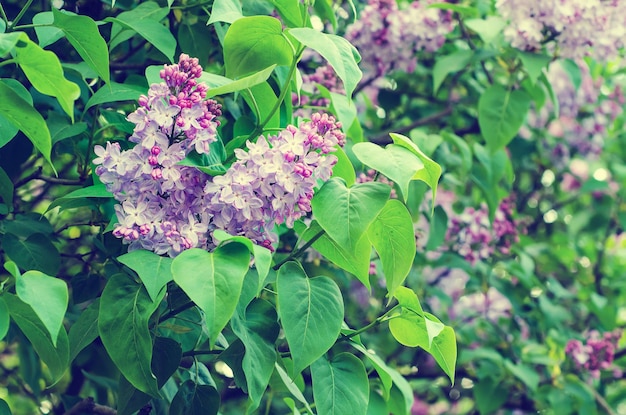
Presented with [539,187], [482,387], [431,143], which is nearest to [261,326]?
[431,143]

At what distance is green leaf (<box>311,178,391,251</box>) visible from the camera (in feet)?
3.37

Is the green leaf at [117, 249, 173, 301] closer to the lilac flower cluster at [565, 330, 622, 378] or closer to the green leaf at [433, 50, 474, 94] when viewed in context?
the green leaf at [433, 50, 474, 94]

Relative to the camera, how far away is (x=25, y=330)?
3.31ft

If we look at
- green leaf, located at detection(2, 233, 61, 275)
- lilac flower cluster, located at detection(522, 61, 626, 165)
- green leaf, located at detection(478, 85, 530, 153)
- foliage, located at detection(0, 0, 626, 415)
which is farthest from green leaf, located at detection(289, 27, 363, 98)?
lilac flower cluster, located at detection(522, 61, 626, 165)

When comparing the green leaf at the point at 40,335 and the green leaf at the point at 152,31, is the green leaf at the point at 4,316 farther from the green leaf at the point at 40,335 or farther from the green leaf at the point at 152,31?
the green leaf at the point at 152,31

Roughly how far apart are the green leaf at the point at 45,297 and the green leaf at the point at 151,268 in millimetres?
91

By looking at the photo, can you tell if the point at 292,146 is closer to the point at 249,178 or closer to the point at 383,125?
the point at 249,178

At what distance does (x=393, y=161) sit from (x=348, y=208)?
3.5 inches

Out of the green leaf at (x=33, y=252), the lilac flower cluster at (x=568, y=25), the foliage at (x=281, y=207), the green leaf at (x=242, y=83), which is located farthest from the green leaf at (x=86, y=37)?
the lilac flower cluster at (x=568, y=25)

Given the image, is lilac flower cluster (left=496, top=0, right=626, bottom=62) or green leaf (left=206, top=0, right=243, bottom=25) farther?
lilac flower cluster (left=496, top=0, right=626, bottom=62)

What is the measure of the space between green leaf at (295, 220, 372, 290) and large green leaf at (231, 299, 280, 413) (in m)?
0.13

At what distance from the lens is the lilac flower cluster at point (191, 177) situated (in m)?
Result: 1.06

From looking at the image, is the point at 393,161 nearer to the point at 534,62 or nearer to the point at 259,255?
the point at 259,255

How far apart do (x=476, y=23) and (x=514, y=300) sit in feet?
3.02
